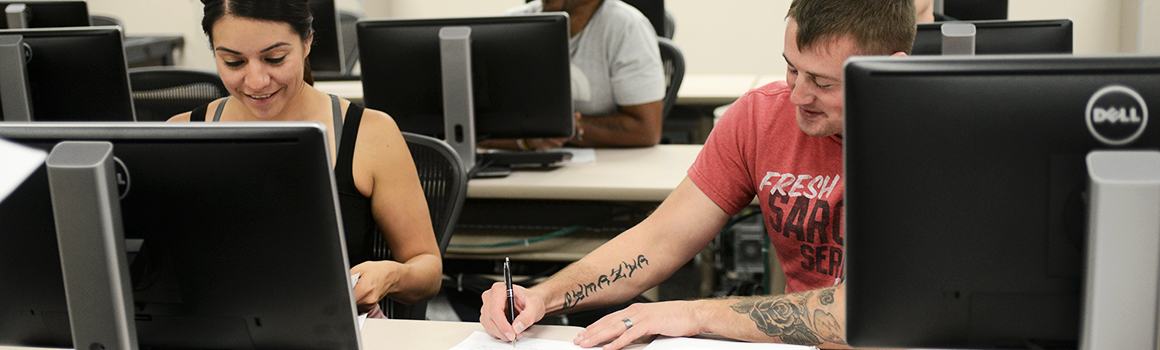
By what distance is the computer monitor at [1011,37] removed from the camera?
1750mm

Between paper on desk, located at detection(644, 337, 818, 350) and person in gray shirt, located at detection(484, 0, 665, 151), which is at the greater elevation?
person in gray shirt, located at detection(484, 0, 665, 151)

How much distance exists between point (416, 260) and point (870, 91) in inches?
33.9

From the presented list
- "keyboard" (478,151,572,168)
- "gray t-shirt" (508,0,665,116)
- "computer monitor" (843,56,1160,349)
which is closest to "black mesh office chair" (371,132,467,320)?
"keyboard" (478,151,572,168)

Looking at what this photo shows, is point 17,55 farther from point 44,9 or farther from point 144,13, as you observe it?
point 144,13

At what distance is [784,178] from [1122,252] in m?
0.56

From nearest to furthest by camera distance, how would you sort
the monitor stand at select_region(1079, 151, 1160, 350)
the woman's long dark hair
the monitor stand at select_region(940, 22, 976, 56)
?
1. the monitor stand at select_region(1079, 151, 1160, 350)
2. the woman's long dark hair
3. the monitor stand at select_region(940, 22, 976, 56)

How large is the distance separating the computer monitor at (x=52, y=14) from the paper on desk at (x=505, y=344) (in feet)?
5.99

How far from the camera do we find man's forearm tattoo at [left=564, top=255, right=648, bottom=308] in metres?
1.25

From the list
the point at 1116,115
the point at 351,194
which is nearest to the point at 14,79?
the point at 351,194

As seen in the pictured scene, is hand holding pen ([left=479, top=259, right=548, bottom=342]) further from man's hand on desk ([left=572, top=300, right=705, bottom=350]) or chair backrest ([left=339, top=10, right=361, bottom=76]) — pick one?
chair backrest ([left=339, top=10, right=361, bottom=76])

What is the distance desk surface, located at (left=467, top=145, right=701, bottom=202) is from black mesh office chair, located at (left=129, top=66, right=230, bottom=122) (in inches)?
33.3

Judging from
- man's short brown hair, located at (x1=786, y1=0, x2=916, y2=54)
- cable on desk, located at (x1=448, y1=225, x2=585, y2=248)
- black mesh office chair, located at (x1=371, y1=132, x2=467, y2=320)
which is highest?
man's short brown hair, located at (x1=786, y1=0, x2=916, y2=54)

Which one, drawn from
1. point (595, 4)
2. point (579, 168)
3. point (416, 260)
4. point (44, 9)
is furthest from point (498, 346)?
point (44, 9)

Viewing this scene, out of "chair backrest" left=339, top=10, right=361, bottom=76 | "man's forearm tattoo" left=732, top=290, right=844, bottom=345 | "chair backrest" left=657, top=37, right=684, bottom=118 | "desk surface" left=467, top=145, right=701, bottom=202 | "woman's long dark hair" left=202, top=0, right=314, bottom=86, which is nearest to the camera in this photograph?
"man's forearm tattoo" left=732, top=290, right=844, bottom=345
